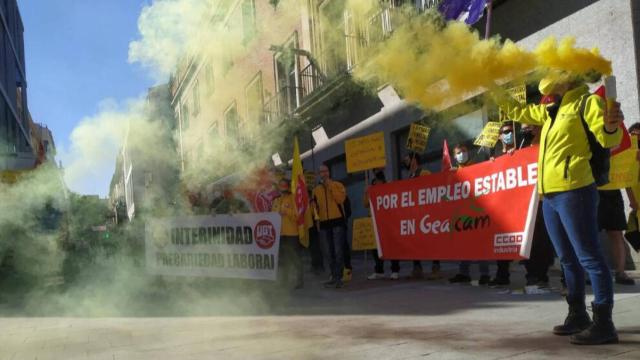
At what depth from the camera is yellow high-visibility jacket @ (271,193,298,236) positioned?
27.5 feet

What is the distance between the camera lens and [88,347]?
191 inches

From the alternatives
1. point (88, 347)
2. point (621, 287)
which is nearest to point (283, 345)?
point (88, 347)

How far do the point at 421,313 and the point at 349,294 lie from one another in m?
1.93

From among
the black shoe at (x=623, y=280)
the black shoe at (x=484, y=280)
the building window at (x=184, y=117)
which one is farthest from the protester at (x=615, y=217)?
the building window at (x=184, y=117)

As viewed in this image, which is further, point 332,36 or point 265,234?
point 332,36

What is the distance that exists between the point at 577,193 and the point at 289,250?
516 centimetres

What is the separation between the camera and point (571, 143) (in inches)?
156

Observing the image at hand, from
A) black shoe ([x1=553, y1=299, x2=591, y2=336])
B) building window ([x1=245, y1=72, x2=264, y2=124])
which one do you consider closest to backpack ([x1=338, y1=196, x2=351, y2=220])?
black shoe ([x1=553, y1=299, x2=591, y2=336])

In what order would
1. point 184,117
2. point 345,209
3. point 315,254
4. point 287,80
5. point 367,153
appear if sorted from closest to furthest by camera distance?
point 345,209 → point 367,153 → point 315,254 → point 184,117 → point 287,80

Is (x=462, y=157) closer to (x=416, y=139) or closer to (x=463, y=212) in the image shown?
(x=463, y=212)

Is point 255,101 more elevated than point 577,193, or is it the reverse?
point 255,101

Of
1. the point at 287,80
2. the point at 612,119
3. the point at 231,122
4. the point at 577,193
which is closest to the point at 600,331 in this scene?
the point at 577,193

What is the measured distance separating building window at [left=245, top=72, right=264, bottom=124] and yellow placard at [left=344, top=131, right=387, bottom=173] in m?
8.46

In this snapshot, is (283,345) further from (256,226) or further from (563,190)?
(256,226)
